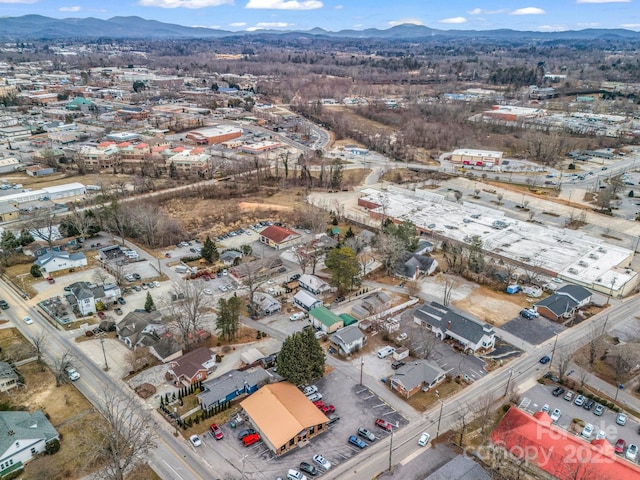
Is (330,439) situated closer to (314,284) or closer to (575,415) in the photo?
(575,415)

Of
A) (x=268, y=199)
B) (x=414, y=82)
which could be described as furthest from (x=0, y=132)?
(x=414, y=82)

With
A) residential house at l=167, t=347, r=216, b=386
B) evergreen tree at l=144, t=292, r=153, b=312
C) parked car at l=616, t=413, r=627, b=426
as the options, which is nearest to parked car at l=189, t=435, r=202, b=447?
residential house at l=167, t=347, r=216, b=386

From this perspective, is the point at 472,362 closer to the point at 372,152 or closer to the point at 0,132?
the point at 372,152

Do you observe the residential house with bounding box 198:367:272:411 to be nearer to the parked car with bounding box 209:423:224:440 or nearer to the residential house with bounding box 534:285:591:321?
the parked car with bounding box 209:423:224:440

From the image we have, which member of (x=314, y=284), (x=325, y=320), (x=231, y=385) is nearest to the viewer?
(x=231, y=385)

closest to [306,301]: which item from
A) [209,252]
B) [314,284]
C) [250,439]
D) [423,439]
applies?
[314,284]

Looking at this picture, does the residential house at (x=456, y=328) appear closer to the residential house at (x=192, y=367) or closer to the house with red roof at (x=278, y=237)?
the residential house at (x=192, y=367)
